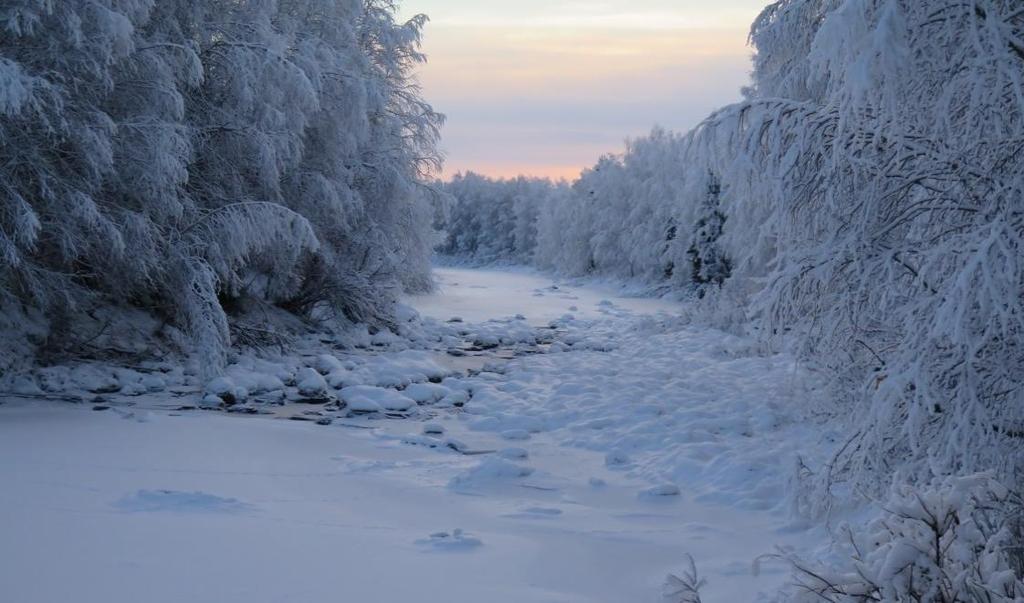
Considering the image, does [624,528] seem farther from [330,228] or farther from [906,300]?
[330,228]

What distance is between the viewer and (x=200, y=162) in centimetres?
1302

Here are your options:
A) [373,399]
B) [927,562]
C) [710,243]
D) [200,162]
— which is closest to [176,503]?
[927,562]

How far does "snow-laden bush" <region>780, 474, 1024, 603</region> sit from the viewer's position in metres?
2.85

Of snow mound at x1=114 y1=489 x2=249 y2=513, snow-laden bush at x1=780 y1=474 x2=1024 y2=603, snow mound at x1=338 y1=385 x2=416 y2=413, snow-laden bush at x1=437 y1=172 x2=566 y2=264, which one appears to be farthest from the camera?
snow-laden bush at x1=437 y1=172 x2=566 y2=264

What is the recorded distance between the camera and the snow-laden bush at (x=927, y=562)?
285 centimetres

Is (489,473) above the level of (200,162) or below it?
below

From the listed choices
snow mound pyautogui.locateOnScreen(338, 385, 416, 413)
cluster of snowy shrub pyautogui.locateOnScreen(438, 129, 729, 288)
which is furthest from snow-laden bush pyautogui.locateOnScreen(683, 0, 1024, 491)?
cluster of snowy shrub pyautogui.locateOnScreen(438, 129, 729, 288)

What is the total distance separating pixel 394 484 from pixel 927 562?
4.68 meters

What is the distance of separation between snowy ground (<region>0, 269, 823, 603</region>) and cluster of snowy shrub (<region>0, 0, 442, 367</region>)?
140 cm

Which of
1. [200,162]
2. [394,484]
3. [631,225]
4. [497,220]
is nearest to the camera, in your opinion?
[394,484]

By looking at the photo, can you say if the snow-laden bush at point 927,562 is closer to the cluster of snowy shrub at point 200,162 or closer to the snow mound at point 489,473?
the snow mound at point 489,473

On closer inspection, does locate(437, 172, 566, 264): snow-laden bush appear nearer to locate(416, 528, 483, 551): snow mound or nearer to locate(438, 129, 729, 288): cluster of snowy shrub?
locate(438, 129, 729, 288): cluster of snowy shrub

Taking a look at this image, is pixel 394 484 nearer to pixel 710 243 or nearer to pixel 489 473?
pixel 489 473

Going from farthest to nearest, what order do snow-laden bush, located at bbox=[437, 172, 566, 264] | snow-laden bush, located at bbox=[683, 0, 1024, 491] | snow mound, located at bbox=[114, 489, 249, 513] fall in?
snow-laden bush, located at bbox=[437, 172, 566, 264], snow mound, located at bbox=[114, 489, 249, 513], snow-laden bush, located at bbox=[683, 0, 1024, 491]
